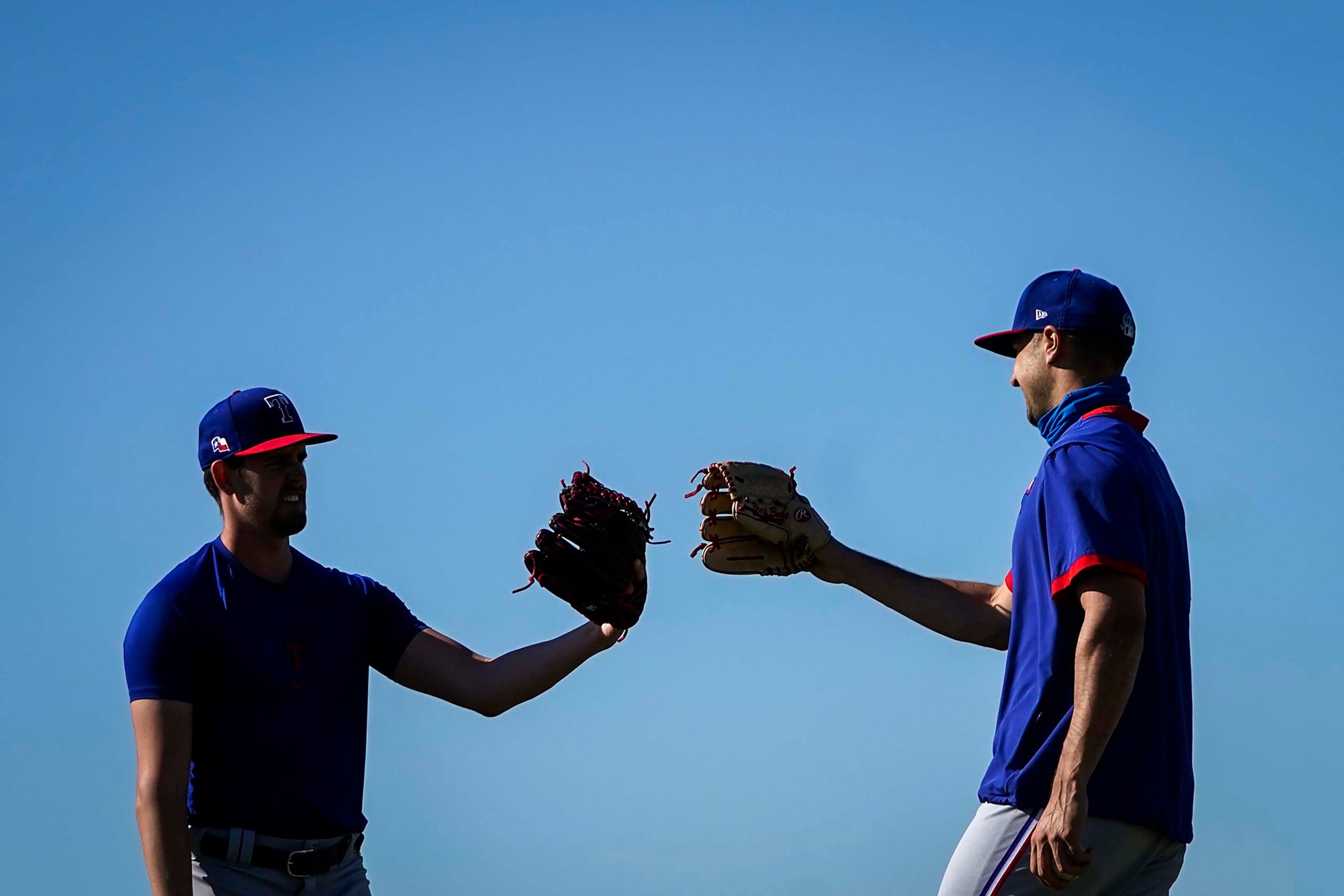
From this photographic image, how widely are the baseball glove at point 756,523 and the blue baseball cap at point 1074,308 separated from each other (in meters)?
1.56

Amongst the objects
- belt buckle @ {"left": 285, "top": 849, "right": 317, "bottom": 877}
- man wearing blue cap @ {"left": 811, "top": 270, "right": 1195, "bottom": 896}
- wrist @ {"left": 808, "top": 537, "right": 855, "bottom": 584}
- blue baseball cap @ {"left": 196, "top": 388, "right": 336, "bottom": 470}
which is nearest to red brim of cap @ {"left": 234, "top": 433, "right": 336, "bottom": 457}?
blue baseball cap @ {"left": 196, "top": 388, "right": 336, "bottom": 470}

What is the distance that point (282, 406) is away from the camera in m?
6.03

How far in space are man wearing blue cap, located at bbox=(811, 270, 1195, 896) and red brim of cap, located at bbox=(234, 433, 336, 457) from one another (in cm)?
286

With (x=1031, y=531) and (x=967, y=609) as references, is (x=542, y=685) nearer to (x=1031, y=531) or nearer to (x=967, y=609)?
(x=967, y=609)

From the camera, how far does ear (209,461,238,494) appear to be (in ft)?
19.4

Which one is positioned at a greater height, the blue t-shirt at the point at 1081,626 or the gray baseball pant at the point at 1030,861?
the blue t-shirt at the point at 1081,626

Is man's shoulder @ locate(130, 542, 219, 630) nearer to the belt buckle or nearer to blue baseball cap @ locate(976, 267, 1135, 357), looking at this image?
the belt buckle

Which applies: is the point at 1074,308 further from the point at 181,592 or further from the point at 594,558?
the point at 181,592

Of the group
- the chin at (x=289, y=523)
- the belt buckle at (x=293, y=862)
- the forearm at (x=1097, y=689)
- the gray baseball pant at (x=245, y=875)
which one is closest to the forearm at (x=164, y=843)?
the gray baseball pant at (x=245, y=875)

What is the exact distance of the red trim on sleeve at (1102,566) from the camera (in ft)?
15.0

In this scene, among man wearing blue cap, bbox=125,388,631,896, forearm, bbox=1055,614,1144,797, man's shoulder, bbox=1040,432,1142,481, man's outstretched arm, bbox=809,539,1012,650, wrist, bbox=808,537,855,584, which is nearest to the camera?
forearm, bbox=1055,614,1144,797

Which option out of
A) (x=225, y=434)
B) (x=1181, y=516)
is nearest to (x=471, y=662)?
(x=225, y=434)

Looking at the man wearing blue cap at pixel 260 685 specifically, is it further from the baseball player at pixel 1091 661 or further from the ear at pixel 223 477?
the baseball player at pixel 1091 661

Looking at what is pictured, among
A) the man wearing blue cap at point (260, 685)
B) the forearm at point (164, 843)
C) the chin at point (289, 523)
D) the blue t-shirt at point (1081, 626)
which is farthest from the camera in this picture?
the chin at point (289, 523)
